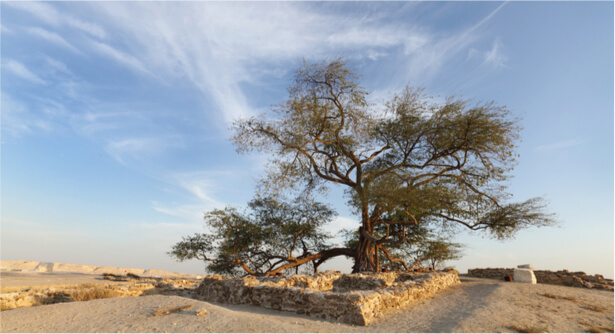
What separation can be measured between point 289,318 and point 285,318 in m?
0.10

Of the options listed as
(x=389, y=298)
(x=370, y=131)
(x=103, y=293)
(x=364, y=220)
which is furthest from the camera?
(x=370, y=131)

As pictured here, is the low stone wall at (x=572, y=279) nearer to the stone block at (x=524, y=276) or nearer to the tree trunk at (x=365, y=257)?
the stone block at (x=524, y=276)

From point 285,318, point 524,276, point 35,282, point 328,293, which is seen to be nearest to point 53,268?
point 35,282

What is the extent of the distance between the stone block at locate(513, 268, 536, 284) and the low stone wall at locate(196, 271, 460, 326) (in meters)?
3.88

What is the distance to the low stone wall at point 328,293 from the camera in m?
7.73

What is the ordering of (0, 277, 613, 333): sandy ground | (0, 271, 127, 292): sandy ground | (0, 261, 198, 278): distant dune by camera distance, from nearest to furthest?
1. (0, 277, 613, 333): sandy ground
2. (0, 271, 127, 292): sandy ground
3. (0, 261, 198, 278): distant dune

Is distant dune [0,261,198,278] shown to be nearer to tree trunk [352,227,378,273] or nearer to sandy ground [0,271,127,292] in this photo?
sandy ground [0,271,127,292]

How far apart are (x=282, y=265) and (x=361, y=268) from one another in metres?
4.64

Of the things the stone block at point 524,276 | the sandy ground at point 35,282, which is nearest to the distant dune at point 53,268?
the sandy ground at point 35,282

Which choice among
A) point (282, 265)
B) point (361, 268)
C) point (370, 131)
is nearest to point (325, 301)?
point (361, 268)

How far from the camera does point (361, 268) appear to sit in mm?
17781

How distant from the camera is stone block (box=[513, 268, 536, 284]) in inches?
603

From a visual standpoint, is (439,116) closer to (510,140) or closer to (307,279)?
(510,140)

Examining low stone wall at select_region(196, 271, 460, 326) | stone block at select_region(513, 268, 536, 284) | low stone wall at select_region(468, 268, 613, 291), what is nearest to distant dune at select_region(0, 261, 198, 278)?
low stone wall at select_region(196, 271, 460, 326)
